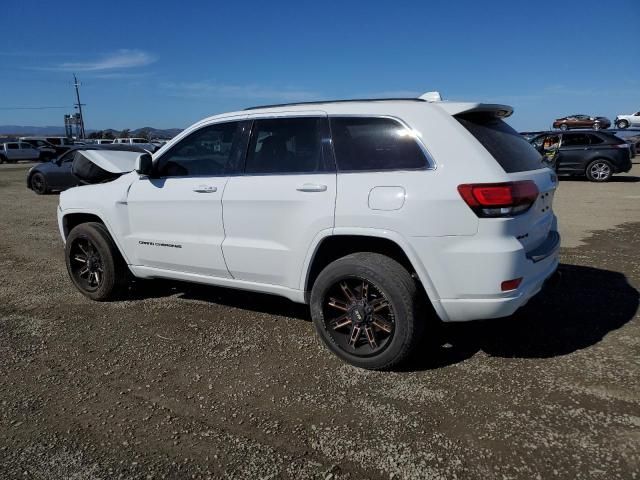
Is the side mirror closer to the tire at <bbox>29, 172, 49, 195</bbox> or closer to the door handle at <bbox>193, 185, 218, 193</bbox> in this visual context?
the door handle at <bbox>193, 185, 218, 193</bbox>

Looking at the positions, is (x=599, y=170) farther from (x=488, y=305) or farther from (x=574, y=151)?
(x=488, y=305)

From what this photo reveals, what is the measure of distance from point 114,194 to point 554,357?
393cm

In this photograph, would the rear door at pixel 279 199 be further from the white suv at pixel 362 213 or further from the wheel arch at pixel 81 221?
the wheel arch at pixel 81 221

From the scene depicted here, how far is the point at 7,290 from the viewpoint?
221 inches

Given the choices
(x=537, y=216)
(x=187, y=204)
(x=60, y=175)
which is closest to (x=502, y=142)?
(x=537, y=216)

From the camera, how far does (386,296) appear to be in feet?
11.1

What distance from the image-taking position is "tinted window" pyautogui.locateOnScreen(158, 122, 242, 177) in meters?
4.23

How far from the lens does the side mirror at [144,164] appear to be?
4467mm

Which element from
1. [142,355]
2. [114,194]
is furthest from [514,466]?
[114,194]

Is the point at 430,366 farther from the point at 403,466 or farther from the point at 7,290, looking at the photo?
the point at 7,290

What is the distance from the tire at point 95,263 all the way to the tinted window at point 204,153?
0.99 meters

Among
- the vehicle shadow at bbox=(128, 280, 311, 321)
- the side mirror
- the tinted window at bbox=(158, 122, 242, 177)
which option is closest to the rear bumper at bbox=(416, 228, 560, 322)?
the vehicle shadow at bbox=(128, 280, 311, 321)

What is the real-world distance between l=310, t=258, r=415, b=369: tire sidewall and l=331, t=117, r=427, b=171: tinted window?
679mm

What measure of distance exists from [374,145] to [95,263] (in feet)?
10.3
